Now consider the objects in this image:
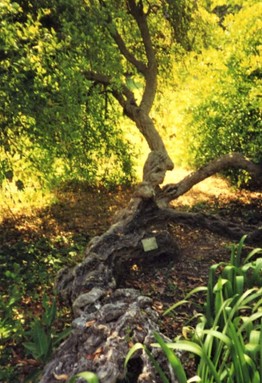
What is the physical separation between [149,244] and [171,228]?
2200mm

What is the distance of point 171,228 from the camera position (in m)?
7.33

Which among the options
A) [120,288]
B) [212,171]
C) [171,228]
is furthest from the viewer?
[212,171]

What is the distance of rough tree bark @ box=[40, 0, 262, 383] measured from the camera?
10.0 feet

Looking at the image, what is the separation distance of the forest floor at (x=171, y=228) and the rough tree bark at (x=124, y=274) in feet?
0.98

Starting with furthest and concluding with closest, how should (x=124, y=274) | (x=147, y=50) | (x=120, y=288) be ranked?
(x=147, y=50)
(x=124, y=274)
(x=120, y=288)

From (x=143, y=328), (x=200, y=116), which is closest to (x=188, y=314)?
(x=143, y=328)

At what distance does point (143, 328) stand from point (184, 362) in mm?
428

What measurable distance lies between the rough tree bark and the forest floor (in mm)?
298

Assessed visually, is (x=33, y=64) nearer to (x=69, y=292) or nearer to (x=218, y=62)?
(x=69, y=292)

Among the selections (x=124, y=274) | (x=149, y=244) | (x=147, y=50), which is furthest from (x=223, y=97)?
(x=124, y=274)

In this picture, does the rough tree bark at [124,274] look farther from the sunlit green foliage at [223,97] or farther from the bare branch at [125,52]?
the sunlit green foliage at [223,97]

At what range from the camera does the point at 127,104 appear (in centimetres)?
853

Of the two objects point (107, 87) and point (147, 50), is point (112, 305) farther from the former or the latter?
point (147, 50)

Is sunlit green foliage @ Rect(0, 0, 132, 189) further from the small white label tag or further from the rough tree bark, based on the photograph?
the small white label tag
